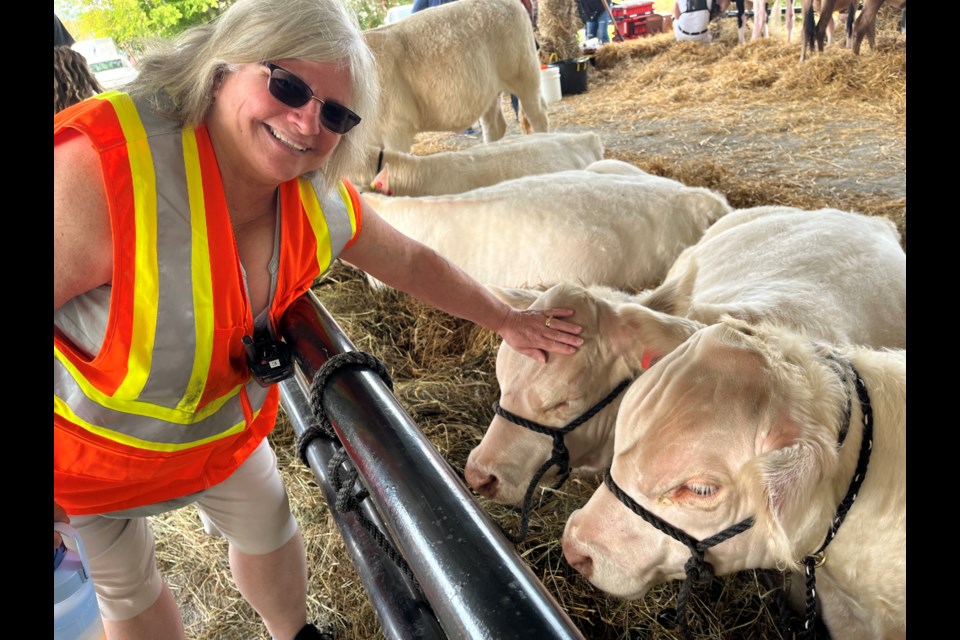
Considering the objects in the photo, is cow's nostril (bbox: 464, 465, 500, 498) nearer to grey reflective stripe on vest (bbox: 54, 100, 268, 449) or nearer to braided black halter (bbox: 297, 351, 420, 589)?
braided black halter (bbox: 297, 351, 420, 589)

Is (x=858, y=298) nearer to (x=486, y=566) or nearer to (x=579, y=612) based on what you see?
(x=579, y=612)

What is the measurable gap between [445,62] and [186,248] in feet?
21.3

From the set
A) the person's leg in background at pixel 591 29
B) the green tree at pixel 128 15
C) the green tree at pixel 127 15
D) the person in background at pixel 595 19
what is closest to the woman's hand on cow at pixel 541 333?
the green tree at pixel 128 15

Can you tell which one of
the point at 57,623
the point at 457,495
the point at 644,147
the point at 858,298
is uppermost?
the point at 457,495

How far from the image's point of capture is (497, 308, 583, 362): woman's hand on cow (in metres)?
2.23

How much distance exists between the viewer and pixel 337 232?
1.93 metres

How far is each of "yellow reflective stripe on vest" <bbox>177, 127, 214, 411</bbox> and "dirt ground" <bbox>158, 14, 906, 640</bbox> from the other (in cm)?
137

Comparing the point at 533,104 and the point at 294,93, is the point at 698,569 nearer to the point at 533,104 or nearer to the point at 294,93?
the point at 294,93

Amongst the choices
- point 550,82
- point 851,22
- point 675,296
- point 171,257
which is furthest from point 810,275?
point 851,22

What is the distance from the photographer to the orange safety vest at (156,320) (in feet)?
4.96

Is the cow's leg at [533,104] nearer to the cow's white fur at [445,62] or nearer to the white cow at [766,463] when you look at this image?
the cow's white fur at [445,62]

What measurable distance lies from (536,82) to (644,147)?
1672mm

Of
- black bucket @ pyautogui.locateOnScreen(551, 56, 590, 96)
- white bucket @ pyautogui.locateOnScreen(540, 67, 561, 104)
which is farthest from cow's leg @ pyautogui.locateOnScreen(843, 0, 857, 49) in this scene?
black bucket @ pyautogui.locateOnScreen(551, 56, 590, 96)
